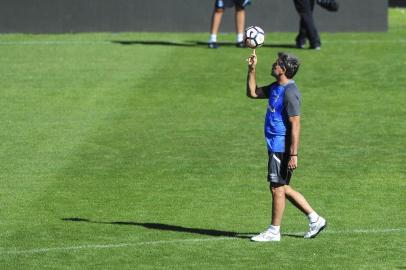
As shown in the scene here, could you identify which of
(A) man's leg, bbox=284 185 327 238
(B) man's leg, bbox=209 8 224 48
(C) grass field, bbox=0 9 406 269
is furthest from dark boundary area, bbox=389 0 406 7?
(A) man's leg, bbox=284 185 327 238

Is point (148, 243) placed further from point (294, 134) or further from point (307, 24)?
point (307, 24)

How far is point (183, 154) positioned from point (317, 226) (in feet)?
16.9

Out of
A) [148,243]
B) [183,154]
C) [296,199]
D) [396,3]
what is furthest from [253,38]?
[396,3]

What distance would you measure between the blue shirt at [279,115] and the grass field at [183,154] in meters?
1.03

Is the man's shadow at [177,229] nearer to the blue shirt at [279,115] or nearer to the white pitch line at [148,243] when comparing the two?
the white pitch line at [148,243]

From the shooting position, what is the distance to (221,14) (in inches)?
1048

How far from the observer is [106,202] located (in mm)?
15000

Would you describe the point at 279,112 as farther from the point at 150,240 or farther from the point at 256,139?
the point at 256,139

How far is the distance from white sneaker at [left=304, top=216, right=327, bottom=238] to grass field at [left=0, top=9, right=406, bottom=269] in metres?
0.12

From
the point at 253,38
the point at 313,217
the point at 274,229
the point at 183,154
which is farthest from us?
the point at 183,154

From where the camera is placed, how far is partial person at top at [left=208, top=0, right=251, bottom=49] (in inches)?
1035

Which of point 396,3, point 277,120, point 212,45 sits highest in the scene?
point 396,3

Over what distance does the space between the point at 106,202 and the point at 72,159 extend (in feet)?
8.25

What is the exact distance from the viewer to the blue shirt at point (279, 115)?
1263 cm
